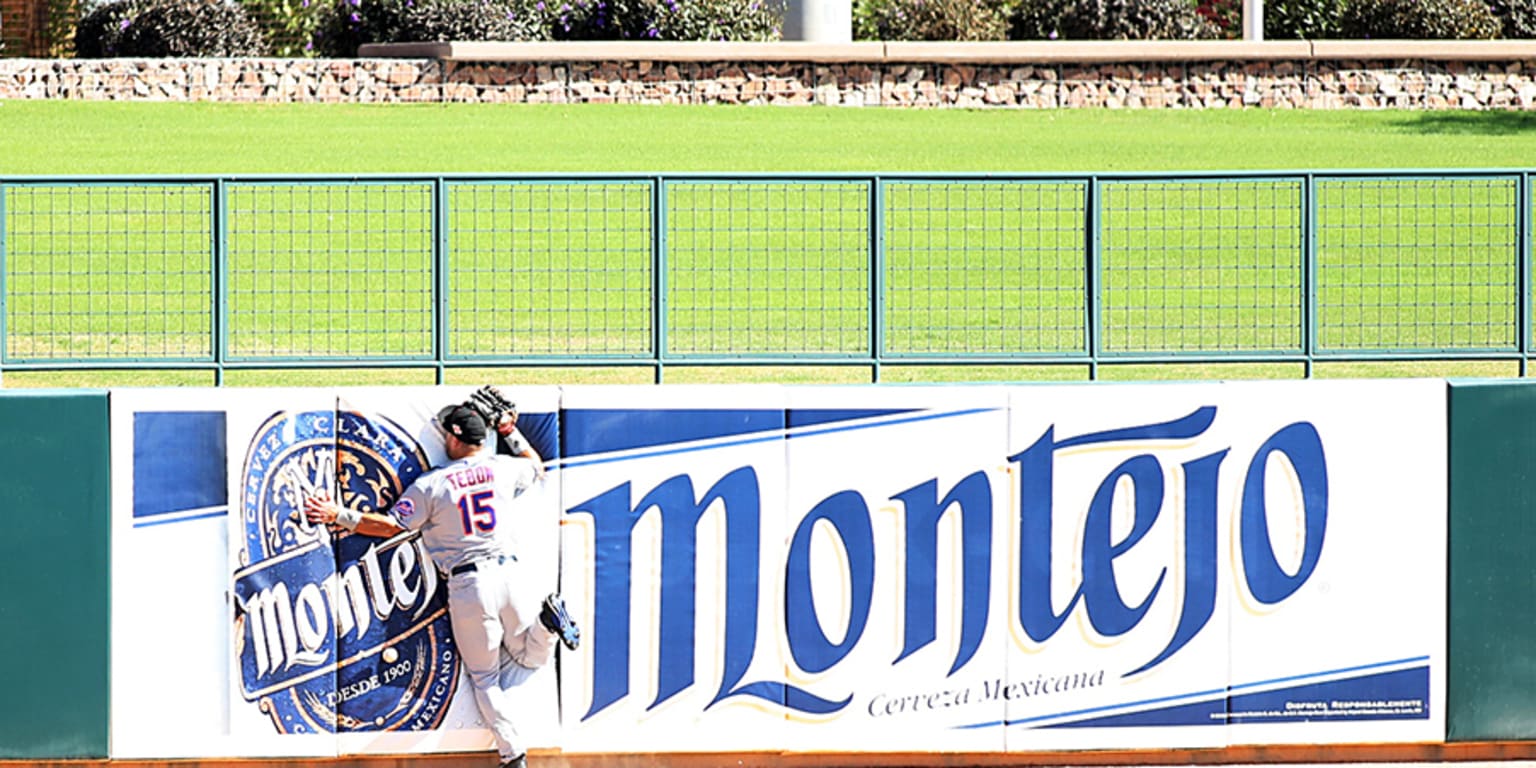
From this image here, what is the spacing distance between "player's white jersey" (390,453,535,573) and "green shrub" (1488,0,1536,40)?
21.5 m

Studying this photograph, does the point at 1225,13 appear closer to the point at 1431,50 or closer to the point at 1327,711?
the point at 1431,50

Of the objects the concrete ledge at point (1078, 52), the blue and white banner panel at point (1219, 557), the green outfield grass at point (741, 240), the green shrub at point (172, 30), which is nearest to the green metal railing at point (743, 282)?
the green outfield grass at point (741, 240)

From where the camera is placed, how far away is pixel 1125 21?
25188 millimetres

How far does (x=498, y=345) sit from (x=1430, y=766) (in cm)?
596

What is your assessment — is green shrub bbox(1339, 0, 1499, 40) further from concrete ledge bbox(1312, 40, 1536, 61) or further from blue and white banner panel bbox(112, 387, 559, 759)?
blue and white banner panel bbox(112, 387, 559, 759)

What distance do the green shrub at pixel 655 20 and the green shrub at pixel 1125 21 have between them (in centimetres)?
413

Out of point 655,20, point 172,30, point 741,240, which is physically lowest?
point 741,240

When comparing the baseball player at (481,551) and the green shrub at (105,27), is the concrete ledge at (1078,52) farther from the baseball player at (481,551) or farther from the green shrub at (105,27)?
the baseball player at (481,551)

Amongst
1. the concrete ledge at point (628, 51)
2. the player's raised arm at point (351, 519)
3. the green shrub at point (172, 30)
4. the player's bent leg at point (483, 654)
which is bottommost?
the player's bent leg at point (483, 654)

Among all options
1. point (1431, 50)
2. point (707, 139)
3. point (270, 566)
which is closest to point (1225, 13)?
point (1431, 50)

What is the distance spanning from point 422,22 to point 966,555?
16645 millimetres

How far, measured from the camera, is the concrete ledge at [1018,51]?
74.0 feet

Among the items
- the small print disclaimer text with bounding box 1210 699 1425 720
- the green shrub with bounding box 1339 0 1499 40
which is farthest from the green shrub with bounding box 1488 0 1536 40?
the small print disclaimer text with bounding box 1210 699 1425 720

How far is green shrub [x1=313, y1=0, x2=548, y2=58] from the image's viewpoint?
23312 mm
